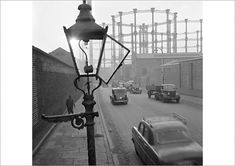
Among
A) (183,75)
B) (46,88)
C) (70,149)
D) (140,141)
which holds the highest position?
(183,75)

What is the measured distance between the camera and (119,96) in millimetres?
17688

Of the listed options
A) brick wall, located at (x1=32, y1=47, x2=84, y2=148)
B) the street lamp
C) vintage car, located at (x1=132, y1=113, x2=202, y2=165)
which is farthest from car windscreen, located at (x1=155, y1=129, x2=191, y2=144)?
brick wall, located at (x1=32, y1=47, x2=84, y2=148)

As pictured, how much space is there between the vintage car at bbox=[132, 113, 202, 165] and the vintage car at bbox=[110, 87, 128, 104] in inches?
456

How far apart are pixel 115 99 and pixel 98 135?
9.56 meters

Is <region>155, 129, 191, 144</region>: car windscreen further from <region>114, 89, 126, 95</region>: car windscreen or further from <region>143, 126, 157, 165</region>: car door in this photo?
<region>114, 89, 126, 95</region>: car windscreen

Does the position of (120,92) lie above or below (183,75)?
below

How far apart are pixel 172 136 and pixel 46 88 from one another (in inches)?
186

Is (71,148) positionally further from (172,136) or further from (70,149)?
(172,136)

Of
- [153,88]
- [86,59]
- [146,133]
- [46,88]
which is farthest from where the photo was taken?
[153,88]

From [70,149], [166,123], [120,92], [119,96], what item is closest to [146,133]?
[166,123]

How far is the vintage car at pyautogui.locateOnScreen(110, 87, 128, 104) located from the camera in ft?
56.4

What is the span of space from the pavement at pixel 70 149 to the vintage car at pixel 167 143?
1.18m

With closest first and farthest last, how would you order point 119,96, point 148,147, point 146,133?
1. point 148,147
2. point 146,133
3. point 119,96

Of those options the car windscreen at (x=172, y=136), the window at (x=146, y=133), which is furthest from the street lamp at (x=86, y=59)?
the window at (x=146, y=133)
